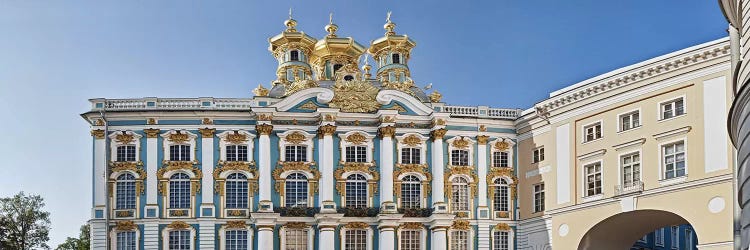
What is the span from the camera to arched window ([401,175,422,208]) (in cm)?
5100

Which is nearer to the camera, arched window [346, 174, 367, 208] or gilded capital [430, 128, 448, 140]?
arched window [346, 174, 367, 208]

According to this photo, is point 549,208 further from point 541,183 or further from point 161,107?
point 161,107

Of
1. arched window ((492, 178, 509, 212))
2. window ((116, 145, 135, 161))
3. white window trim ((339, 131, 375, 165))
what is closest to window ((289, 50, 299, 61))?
white window trim ((339, 131, 375, 165))

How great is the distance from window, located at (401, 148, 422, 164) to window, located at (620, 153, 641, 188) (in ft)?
36.6

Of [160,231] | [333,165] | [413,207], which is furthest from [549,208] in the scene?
[160,231]

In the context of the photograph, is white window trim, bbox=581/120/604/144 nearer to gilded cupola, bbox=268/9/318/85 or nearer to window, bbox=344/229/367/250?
window, bbox=344/229/367/250

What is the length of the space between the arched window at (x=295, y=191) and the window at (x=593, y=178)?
44.4ft

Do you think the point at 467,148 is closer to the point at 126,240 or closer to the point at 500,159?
the point at 500,159

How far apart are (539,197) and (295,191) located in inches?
467

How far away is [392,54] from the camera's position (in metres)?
59.4

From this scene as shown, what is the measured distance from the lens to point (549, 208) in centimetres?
4859

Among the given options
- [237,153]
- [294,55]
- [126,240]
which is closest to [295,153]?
[237,153]

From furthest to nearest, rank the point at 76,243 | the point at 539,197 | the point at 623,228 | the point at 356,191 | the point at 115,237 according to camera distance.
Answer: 1. the point at 76,243
2. the point at 356,191
3. the point at 539,197
4. the point at 115,237
5. the point at 623,228

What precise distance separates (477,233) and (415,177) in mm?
4150
